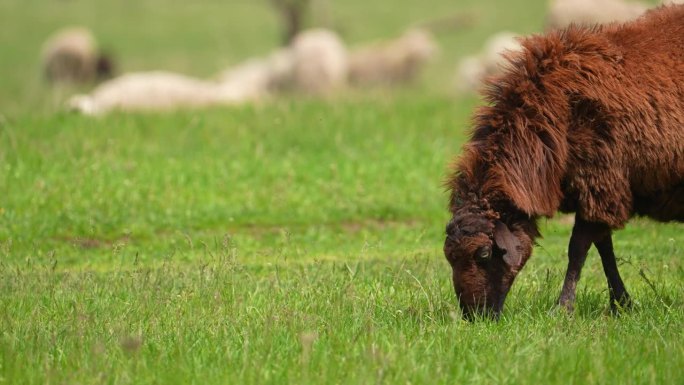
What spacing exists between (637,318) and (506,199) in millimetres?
1183

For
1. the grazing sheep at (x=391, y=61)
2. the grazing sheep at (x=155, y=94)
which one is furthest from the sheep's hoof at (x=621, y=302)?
the grazing sheep at (x=391, y=61)

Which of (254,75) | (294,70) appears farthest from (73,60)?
(294,70)

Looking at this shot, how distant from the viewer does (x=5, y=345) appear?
20.5 feet

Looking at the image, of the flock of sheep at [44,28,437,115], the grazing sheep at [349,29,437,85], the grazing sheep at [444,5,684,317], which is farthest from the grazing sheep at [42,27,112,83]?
the grazing sheep at [444,5,684,317]

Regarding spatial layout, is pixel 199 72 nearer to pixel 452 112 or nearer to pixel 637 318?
pixel 452 112

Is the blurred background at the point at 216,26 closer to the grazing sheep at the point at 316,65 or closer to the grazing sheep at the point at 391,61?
the grazing sheep at the point at 391,61

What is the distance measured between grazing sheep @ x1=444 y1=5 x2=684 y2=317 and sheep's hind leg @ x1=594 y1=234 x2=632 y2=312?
281mm

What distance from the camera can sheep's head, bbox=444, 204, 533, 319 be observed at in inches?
278

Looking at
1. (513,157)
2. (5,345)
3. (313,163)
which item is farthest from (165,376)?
(313,163)

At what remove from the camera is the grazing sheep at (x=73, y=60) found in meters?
32.8

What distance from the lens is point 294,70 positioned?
2530 cm

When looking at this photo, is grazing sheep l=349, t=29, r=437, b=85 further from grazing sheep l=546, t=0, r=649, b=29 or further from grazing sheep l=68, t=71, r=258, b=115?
grazing sheep l=546, t=0, r=649, b=29

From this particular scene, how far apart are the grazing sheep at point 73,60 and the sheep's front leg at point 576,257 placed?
2736 centimetres

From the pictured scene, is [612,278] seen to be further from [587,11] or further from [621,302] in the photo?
[587,11]
